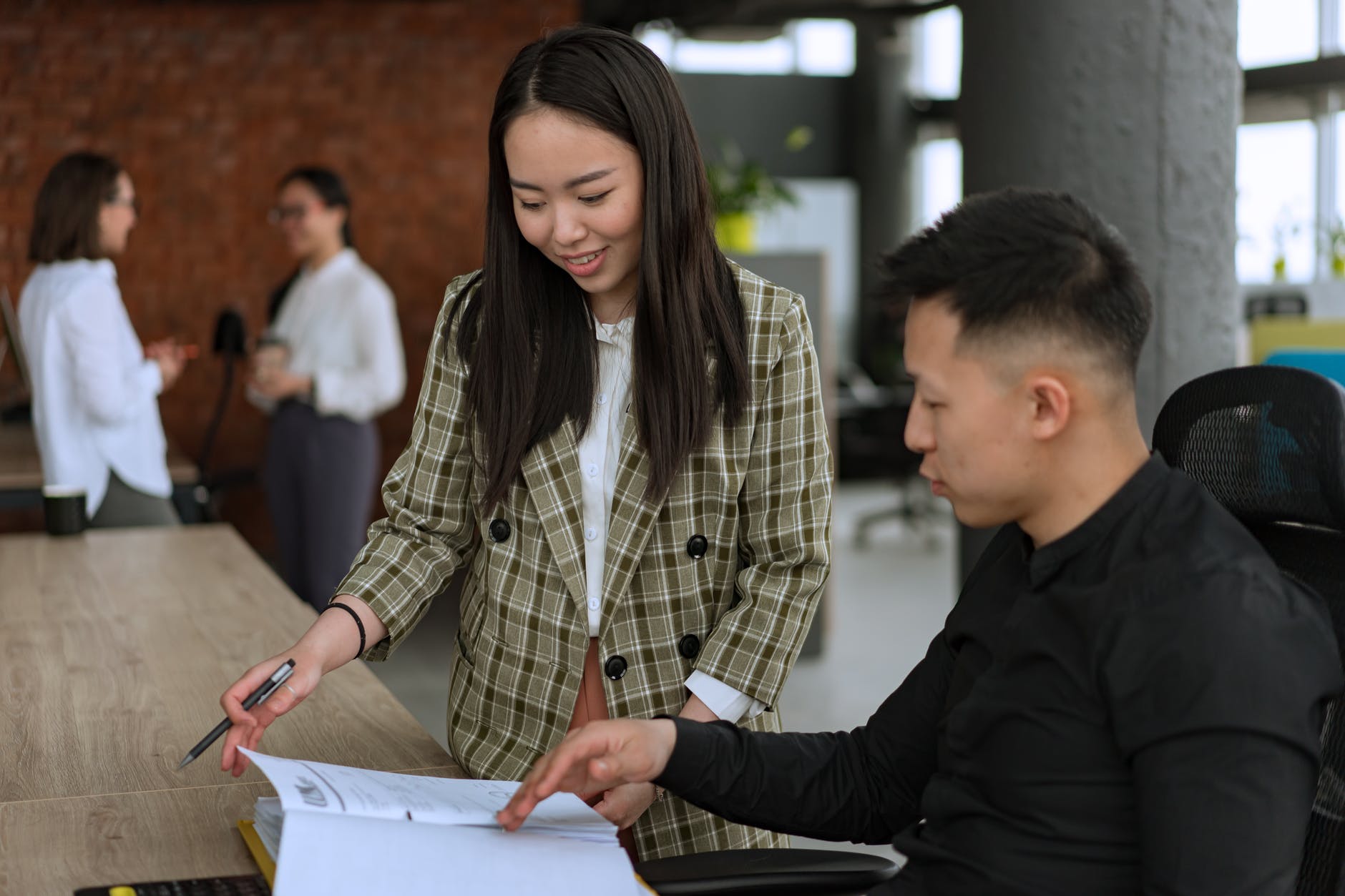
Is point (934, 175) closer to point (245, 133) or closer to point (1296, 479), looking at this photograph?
point (245, 133)

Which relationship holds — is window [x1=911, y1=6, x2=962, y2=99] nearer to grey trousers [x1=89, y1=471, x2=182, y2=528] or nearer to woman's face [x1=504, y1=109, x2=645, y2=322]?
grey trousers [x1=89, y1=471, x2=182, y2=528]

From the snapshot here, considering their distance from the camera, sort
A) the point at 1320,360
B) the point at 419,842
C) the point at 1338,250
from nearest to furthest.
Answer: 1. the point at 419,842
2. the point at 1320,360
3. the point at 1338,250

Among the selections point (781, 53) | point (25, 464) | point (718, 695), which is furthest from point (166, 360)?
point (781, 53)

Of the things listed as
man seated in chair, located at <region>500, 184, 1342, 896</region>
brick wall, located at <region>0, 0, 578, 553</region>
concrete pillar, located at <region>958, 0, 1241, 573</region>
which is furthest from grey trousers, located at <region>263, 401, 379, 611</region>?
man seated in chair, located at <region>500, 184, 1342, 896</region>

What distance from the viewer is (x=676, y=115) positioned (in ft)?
4.75

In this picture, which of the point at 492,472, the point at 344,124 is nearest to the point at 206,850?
the point at 492,472

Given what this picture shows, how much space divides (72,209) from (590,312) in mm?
2843

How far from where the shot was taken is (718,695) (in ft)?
4.85

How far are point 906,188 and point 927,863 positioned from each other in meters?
10.9

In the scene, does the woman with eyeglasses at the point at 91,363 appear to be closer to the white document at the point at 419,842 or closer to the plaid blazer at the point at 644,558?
the plaid blazer at the point at 644,558

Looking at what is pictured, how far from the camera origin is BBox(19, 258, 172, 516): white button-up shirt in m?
3.77

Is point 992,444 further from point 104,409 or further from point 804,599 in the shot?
point 104,409

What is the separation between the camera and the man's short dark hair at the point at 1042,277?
103 centimetres

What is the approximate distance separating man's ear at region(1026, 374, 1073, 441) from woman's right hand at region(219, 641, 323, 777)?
2.46 ft
